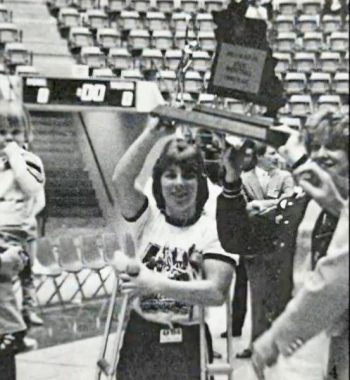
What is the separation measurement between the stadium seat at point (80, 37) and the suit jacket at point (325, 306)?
5.20m

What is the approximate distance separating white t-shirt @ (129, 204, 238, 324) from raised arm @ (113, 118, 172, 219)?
0.06 metres

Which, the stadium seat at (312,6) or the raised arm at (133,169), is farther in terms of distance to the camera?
the stadium seat at (312,6)

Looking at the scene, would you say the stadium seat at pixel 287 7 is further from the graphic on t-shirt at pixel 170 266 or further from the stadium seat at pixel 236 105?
the graphic on t-shirt at pixel 170 266

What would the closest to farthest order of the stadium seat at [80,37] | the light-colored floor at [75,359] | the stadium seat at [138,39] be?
the light-colored floor at [75,359]
the stadium seat at [138,39]
the stadium seat at [80,37]

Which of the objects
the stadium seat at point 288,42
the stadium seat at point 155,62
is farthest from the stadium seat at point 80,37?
the stadium seat at point 288,42

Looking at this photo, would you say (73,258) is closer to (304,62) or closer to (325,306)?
(304,62)

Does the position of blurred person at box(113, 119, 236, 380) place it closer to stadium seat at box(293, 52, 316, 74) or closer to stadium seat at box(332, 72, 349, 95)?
stadium seat at box(332, 72, 349, 95)

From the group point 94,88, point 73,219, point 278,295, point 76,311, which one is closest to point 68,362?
point 76,311

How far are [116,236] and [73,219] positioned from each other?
0.73 feet

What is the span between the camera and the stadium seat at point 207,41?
3.19 meters

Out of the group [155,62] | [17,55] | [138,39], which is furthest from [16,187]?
[138,39]

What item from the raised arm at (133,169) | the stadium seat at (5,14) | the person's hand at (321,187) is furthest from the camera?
the stadium seat at (5,14)

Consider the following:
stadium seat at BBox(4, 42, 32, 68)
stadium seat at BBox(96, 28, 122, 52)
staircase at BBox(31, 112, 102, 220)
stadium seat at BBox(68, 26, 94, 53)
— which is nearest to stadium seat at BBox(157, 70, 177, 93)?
staircase at BBox(31, 112, 102, 220)

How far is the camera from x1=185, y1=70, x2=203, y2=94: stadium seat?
11.1ft
